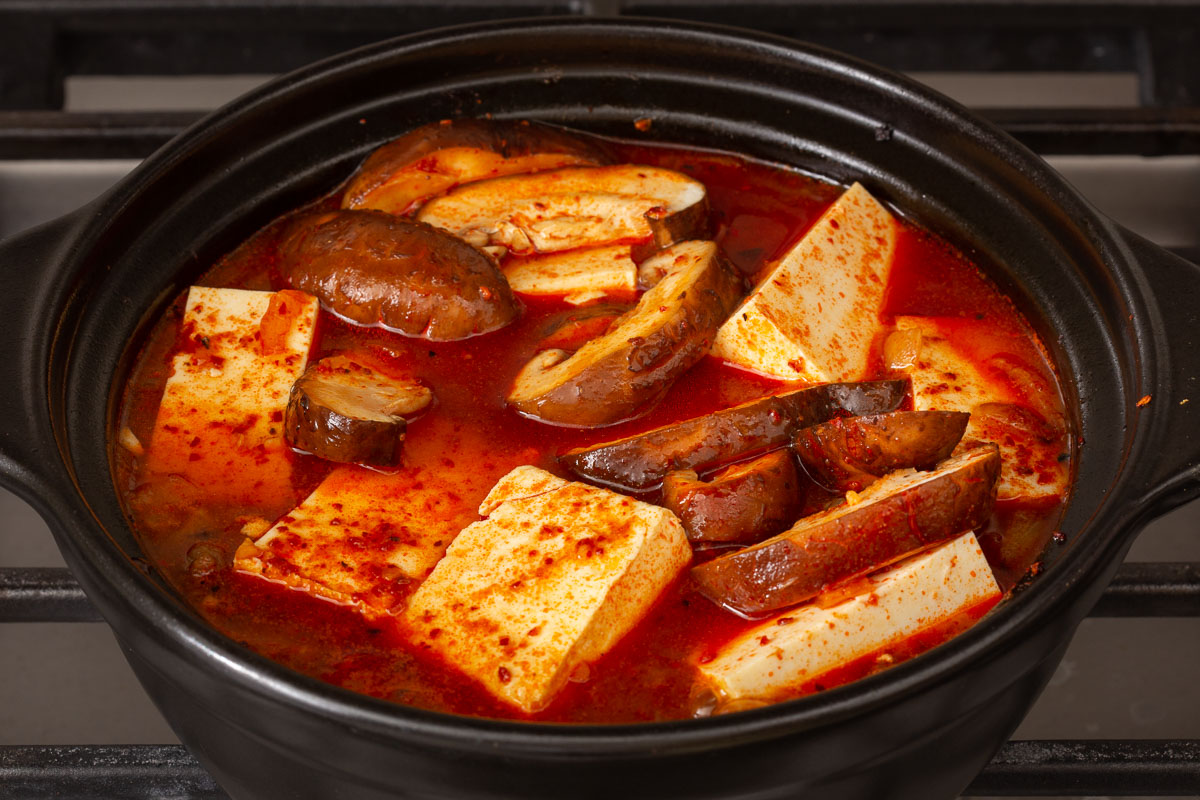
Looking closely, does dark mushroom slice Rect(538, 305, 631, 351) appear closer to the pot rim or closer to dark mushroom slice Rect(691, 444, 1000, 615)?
dark mushroom slice Rect(691, 444, 1000, 615)

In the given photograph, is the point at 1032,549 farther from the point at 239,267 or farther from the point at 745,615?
the point at 239,267

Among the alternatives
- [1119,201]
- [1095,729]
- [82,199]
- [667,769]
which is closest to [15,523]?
[82,199]

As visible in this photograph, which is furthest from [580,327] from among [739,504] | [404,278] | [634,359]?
[739,504]

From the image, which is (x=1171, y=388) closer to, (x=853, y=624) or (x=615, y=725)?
(x=853, y=624)

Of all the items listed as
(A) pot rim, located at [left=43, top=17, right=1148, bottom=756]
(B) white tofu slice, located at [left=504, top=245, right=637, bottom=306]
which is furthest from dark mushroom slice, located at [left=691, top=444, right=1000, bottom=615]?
(B) white tofu slice, located at [left=504, top=245, right=637, bottom=306]

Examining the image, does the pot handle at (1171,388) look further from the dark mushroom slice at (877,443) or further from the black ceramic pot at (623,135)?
the dark mushroom slice at (877,443)

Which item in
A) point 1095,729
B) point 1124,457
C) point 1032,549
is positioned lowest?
point 1095,729
